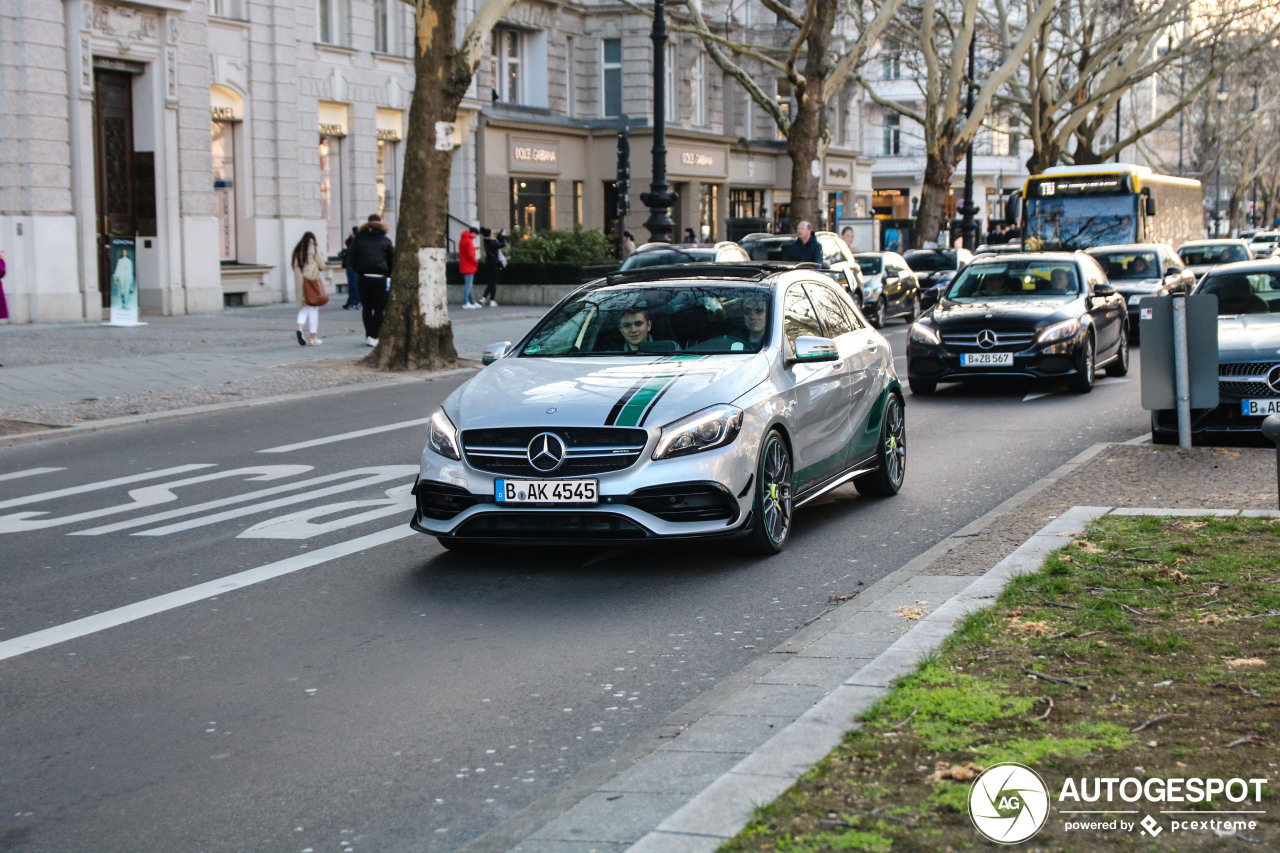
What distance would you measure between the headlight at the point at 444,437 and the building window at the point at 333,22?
30.1m

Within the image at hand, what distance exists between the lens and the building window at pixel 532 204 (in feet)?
147

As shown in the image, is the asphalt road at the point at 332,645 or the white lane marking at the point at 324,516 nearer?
the asphalt road at the point at 332,645

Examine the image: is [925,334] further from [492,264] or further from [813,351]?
[492,264]

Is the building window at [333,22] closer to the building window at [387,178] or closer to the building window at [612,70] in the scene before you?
the building window at [387,178]

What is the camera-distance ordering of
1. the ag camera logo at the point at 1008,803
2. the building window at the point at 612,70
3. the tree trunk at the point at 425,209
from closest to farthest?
the ag camera logo at the point at 1008,803, the tree trunk at the point at 425,209, the building window at the point at 612,70

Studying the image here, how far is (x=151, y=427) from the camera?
14.8 metres

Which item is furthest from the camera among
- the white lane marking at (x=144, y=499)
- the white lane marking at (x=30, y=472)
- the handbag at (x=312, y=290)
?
the handbag at (x=312, y=290)

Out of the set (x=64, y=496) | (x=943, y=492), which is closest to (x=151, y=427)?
(x=64, y=496)

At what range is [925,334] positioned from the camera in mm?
16906

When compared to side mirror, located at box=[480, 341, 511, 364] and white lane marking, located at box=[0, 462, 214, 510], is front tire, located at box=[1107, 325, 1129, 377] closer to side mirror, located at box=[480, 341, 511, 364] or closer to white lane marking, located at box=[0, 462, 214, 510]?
white lane marking, located at box=[0, 462, 214, 510]

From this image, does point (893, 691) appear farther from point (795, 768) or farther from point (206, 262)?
point (206, 262)

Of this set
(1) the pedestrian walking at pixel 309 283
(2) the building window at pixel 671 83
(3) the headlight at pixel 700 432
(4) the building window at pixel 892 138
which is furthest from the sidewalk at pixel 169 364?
(4) the building window at pixel 892 138

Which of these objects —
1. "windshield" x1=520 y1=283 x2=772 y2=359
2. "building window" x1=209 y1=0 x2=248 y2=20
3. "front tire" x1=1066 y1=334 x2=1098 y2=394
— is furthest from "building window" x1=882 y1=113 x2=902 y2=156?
"windshield" x1=520 y1=283 x2=772 y2=359

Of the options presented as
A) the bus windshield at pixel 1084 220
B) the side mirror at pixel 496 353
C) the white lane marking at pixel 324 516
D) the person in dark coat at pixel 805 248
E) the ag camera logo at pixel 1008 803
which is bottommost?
the ag camera logo at pixel 1008 803
